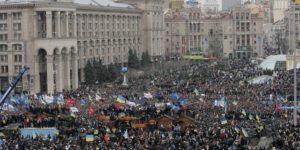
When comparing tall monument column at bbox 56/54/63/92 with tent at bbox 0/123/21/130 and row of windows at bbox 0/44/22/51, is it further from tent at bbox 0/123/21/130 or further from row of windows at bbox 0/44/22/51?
tent at bbox 0/123/21/130

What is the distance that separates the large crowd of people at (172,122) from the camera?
33.5 metres

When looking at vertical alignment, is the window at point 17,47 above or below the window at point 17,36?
below

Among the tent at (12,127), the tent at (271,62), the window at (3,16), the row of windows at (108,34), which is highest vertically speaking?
the window at (3,16)

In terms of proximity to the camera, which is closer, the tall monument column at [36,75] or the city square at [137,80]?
the city square at [137,80]

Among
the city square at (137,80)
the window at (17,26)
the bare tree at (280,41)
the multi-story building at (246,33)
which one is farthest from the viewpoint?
the bare tree at (280,41)

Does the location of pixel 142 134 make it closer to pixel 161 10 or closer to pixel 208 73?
pixel 208 73

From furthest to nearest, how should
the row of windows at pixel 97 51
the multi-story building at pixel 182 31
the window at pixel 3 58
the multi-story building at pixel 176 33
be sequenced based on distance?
the multi-story building at pixel 182 31, the multi-story building at pixel 176 33, the row of windows at pixel 97 51, the window at pixel 3 58

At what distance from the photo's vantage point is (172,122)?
4162 centimetres

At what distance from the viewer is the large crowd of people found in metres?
33.5

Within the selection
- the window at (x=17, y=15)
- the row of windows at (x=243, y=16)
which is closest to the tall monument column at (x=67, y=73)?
the window at (x=17, y=15)

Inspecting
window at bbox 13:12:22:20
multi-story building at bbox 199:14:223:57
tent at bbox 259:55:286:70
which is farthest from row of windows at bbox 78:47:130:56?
multi-story building at bbox 199:14:223:57

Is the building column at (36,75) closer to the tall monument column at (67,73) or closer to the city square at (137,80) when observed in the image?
the city square at (137,80)

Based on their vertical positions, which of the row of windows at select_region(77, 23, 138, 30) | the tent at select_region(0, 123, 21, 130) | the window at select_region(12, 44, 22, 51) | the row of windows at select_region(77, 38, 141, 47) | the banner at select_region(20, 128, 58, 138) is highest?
the row of windows at select_region(77, 23, 138, 30)

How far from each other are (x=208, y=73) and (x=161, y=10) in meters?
36.8
